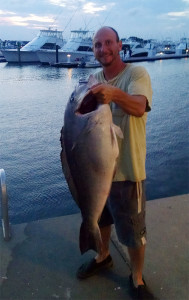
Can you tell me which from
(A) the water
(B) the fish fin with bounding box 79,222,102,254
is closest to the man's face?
(B) the fish fin with bounding box 79,222,102,254

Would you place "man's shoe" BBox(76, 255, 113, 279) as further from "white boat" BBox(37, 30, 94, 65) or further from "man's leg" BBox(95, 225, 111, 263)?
"white boat" BBox(37, 30, 94, 65)

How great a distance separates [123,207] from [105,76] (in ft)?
3.68

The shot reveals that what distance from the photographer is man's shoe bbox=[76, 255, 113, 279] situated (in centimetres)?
313

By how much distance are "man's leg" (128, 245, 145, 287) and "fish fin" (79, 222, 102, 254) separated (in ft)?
1.23

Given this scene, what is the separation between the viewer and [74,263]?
337 centimetres

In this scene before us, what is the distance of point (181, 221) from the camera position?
4004 millimetres

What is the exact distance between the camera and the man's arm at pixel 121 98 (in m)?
2.19

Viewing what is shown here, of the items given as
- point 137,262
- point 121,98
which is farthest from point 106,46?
point 137,262

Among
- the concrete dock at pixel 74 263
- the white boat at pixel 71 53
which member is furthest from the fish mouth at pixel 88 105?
the white boat at pixel 71 53

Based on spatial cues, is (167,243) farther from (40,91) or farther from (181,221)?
(40,91)

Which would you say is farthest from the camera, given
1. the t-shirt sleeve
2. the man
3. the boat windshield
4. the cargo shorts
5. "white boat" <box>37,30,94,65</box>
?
the boat windshield

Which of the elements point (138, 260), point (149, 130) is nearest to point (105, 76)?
point (138, 260)

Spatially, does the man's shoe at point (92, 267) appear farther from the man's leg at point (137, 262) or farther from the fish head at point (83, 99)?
the fish head at point (83, 99)

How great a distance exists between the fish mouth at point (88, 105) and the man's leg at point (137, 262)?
132 centimetres
